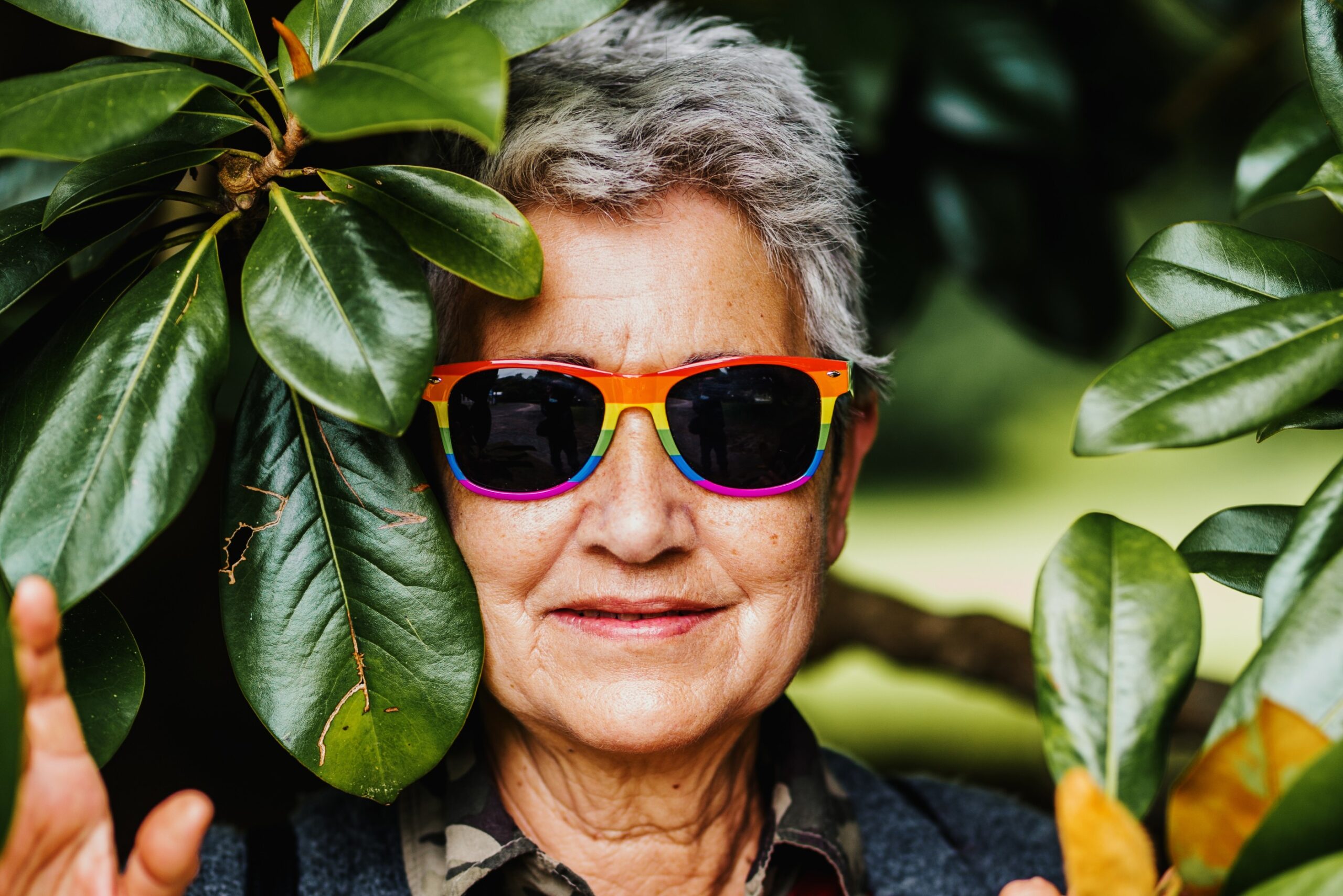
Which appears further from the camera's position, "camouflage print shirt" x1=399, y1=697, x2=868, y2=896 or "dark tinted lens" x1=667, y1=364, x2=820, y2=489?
"camouflage print shirt" x1=399, y1=697, x2=868, y2=896

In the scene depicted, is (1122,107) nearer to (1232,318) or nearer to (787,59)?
(787,59)

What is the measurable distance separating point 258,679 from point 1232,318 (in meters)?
0.92

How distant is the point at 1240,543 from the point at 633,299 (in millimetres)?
697

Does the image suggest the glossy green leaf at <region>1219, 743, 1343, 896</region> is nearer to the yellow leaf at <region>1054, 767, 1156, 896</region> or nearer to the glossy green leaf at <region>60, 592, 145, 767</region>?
the yellow leaf at <region>1054, 767, 1156, 896</region>

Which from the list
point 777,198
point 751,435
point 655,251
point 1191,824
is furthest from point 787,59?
point 1191,824

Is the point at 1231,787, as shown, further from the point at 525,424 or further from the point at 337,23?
the point at 337,23

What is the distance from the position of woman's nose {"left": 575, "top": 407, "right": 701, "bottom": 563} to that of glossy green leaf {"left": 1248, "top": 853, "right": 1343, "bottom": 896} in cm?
70

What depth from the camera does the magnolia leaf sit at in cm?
70

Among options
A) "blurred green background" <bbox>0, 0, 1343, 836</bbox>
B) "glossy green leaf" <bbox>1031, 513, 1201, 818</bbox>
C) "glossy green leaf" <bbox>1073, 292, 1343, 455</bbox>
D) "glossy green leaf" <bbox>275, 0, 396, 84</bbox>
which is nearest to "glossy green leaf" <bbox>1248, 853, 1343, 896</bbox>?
"glossy green leaf" <bbox>1031, 513, 1201, 818</bbox>

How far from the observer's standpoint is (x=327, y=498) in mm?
1093

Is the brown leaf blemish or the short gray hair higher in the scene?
the short gray hair

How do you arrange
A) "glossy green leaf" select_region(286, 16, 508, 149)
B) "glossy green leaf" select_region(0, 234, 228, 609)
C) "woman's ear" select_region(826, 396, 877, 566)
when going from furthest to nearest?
"woman's ear" select_region(826, 396, 877, 566) → "glossy green leaf" select_region(0, 234, 228, 609) → "glossy green leaf" select_region(286, 16, 508, 149)

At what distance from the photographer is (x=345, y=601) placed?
3.51 ft

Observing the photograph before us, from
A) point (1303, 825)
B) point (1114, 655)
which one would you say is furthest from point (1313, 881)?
point (1114, 655)
